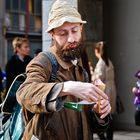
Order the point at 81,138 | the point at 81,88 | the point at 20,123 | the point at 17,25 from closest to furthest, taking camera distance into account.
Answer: the point at 81,88 → the point at 81,138 → the point at 20,123 → the point at 17,25

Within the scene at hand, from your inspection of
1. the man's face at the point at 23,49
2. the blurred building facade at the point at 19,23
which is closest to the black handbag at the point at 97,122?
the man's face at the point at 23,49

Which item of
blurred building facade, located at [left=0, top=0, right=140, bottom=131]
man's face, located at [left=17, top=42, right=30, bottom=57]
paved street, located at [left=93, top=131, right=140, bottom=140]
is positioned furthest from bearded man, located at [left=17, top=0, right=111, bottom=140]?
blurred building facade, located at [left=0, top=0, right=140, bottom=131]

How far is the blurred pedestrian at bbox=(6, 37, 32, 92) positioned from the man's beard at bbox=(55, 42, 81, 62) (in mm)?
5274

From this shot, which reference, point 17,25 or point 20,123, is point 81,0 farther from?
point 17,25

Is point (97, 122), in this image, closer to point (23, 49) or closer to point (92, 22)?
point (23, 49)

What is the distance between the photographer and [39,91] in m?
2.07

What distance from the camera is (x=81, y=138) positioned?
93.1 inches

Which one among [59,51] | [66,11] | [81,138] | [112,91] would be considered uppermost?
[66,11]

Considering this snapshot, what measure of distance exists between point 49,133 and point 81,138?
0.19m

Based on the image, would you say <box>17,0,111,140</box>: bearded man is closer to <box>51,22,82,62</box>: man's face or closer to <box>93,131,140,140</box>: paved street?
<box>51,22,82,62</box>: man's face

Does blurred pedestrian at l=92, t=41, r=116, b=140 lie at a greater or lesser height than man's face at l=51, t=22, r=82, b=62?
lesser

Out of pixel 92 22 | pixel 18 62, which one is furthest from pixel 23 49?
pixel 92 22

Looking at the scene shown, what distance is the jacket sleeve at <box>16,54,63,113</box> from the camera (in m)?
2.05

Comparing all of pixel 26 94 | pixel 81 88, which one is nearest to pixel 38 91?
pixel 26 94
